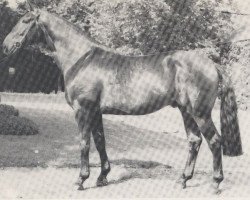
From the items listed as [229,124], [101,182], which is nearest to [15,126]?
[101,182]

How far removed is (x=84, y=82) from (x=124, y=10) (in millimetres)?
12580

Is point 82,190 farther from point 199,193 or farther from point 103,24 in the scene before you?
point 103,24

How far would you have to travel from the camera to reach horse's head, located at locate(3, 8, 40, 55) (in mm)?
7102

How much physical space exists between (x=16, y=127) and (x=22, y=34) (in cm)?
504

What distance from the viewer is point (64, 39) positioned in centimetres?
720

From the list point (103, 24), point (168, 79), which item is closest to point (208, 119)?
point (168, 79)

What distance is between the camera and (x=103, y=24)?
2133 centimetres

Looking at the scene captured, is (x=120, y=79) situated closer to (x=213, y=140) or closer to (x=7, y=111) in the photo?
(x=213, y=140)

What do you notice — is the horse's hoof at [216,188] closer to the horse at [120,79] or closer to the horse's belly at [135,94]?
the horse at [120,79]

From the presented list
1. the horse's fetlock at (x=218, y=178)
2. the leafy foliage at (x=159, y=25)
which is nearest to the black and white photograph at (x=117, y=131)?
the horse's fetlock at (x=218, y=178)

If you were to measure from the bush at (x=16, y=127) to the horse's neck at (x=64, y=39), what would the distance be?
4.94 meters

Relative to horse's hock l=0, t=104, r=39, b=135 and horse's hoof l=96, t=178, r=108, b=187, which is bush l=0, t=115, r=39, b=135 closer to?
horse's hock l=0, t=104, r=39, b=135

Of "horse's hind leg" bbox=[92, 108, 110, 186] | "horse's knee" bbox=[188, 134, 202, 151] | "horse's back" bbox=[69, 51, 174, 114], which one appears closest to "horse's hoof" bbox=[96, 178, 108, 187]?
"horse's hind leg" bbox=[92, 108, 110, 186]

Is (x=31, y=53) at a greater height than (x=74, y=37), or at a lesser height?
lesser
